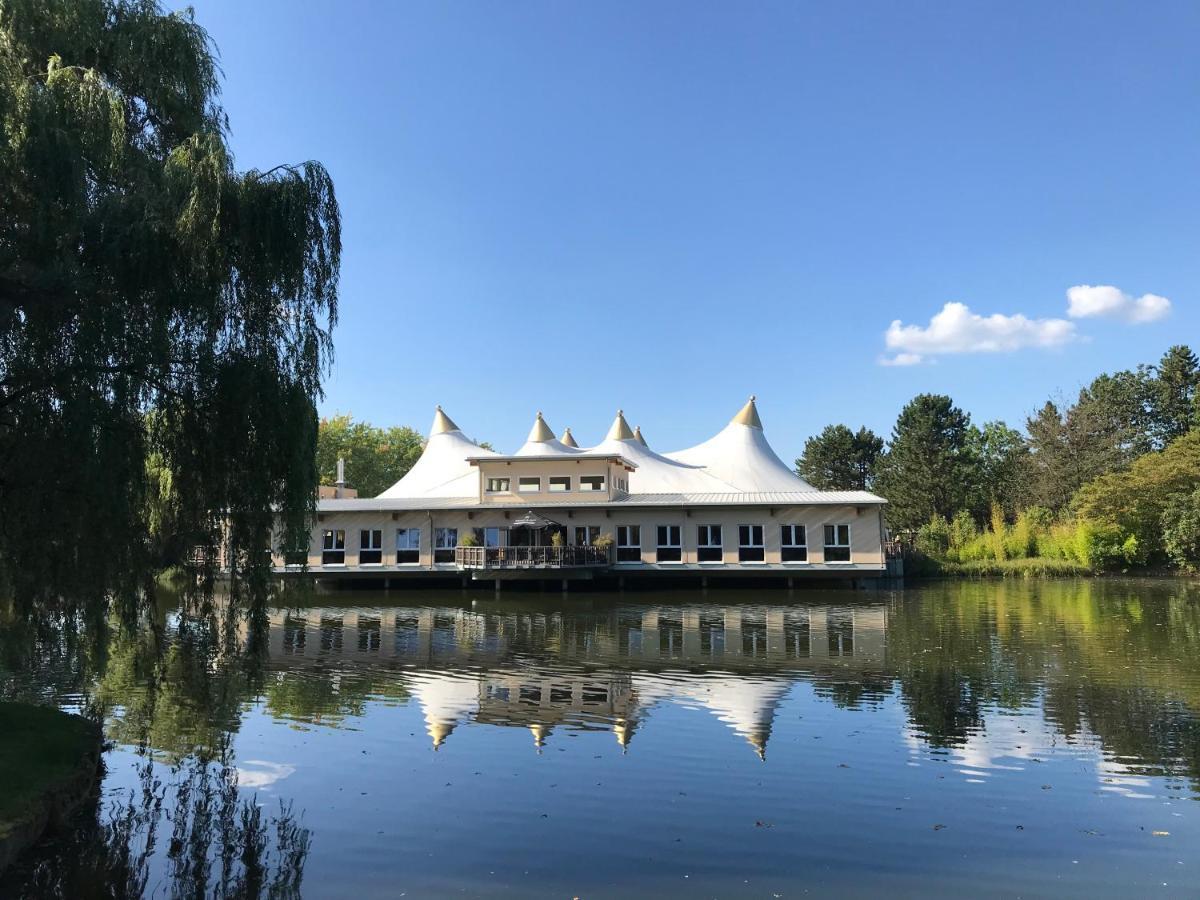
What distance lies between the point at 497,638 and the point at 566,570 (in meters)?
11.9

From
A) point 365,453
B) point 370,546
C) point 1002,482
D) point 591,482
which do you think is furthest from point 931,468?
point 365,453

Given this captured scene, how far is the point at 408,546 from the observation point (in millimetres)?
33000

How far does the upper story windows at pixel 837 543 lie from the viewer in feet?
99.2

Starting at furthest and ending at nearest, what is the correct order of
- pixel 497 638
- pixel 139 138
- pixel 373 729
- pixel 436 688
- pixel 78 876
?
pixel 497 638 < pixel 436 688 < pixel 373 729 < pixel 139 138 < pixel 78 876

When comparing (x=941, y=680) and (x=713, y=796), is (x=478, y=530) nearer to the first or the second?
(x=941, y=680)

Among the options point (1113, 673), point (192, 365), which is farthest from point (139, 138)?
point (1113, 673)

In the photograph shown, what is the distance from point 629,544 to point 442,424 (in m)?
17.0

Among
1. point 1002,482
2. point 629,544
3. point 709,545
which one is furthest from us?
point 1002,482

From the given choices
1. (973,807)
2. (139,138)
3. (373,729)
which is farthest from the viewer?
(373,729)

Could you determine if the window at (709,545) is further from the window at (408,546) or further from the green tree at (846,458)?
the green tree at (846,458)

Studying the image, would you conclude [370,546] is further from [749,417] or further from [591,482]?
[749,417]

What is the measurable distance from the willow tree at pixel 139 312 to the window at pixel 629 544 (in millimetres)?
24559

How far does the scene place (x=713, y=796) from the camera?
741cm

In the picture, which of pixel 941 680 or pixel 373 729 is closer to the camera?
pixel 373 729
